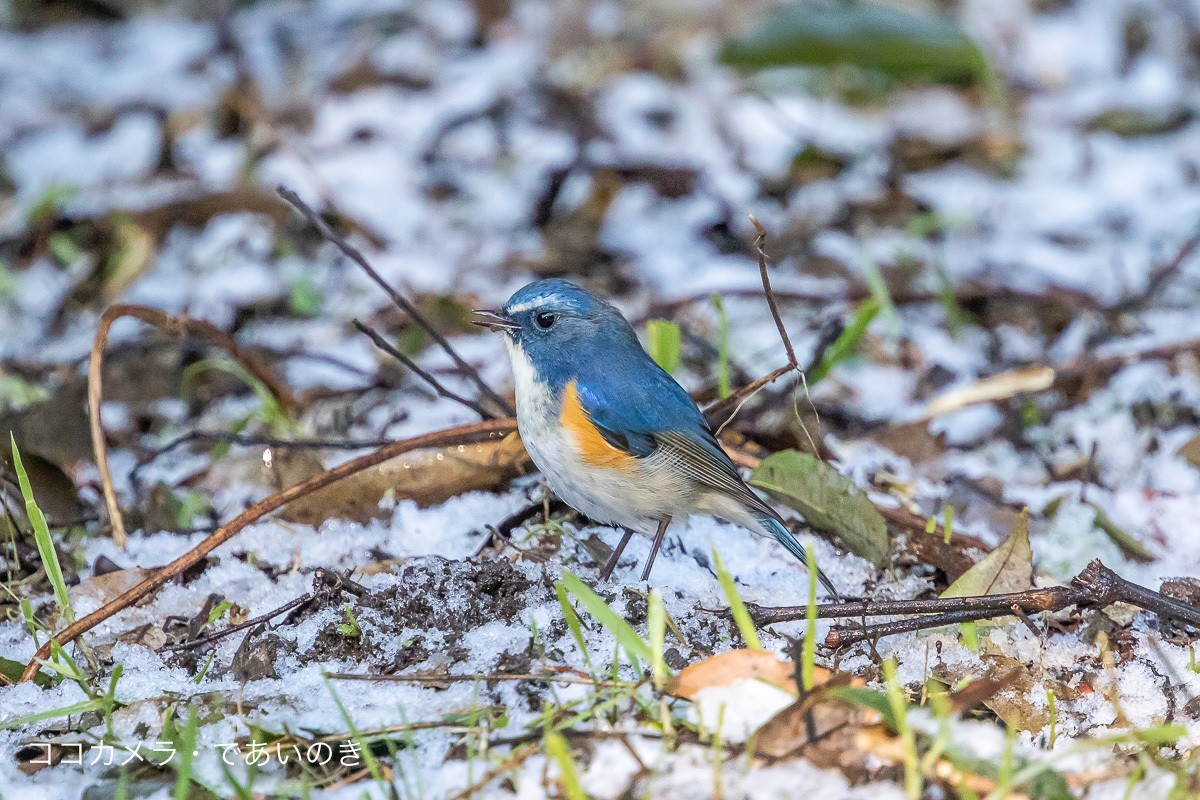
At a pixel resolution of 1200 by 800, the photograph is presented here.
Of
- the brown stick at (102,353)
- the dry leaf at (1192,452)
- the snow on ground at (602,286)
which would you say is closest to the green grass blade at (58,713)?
the snow on ground at (602,286)

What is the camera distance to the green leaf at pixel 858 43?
6.43 metres

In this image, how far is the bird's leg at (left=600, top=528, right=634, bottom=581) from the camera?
9.09 feet

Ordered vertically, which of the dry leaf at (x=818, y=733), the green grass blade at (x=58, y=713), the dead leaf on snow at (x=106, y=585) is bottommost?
the dead leaf on snow at (x=106, y=585)

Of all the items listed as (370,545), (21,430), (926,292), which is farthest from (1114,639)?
(21,430)

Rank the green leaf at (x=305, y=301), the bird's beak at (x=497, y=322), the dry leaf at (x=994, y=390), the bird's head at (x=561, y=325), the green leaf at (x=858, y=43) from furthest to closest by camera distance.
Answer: the green leaf at (x=858, y=43), the green leaf at (x=305, y=301), the dry leaf at (x=994, y=390), the bird's beak at (x=497, y=322), the bird's head at (x=561, y=325)

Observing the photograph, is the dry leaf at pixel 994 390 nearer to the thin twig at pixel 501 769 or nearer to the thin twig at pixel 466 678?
the thin twig at pixel 466 678

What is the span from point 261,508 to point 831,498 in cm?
156

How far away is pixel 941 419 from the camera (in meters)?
3.94

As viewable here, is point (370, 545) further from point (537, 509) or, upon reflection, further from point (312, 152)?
point (312, 152)

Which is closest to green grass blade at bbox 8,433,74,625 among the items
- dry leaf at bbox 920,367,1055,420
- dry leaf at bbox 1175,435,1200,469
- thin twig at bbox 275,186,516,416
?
thin twig at bbox 275,186,516,416

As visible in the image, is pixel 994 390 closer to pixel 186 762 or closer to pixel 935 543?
pixel 935 543

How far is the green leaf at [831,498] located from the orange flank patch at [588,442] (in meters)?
0.47

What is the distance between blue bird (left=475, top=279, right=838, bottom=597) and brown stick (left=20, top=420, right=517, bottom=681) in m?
0.22

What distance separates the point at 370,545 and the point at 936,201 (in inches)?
166
